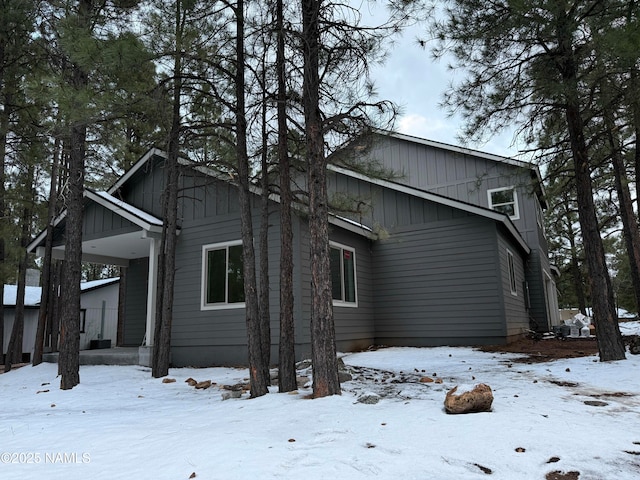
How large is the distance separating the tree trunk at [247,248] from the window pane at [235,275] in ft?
12.6

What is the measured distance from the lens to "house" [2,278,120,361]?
61.4 feet

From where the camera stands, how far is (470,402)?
161 inches

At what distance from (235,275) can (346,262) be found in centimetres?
277

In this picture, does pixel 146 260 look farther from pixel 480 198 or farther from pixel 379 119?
pixel 480 198

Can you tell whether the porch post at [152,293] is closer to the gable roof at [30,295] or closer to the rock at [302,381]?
the rock at [302,381]

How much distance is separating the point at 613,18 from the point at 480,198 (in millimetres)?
9283

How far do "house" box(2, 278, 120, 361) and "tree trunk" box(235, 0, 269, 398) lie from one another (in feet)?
49.5

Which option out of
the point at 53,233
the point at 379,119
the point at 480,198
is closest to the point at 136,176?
the point at 53,233

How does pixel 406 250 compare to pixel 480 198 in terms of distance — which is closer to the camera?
pixel 406 250

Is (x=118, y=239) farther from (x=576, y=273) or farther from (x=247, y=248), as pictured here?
(x=576, y=273)

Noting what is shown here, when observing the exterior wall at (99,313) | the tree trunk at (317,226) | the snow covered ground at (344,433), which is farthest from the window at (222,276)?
the exterior wall at (99,313)

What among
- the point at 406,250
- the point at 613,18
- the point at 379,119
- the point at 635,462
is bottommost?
the point at 635,462

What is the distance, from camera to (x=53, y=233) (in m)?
11.2

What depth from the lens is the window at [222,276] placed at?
9727 mm
